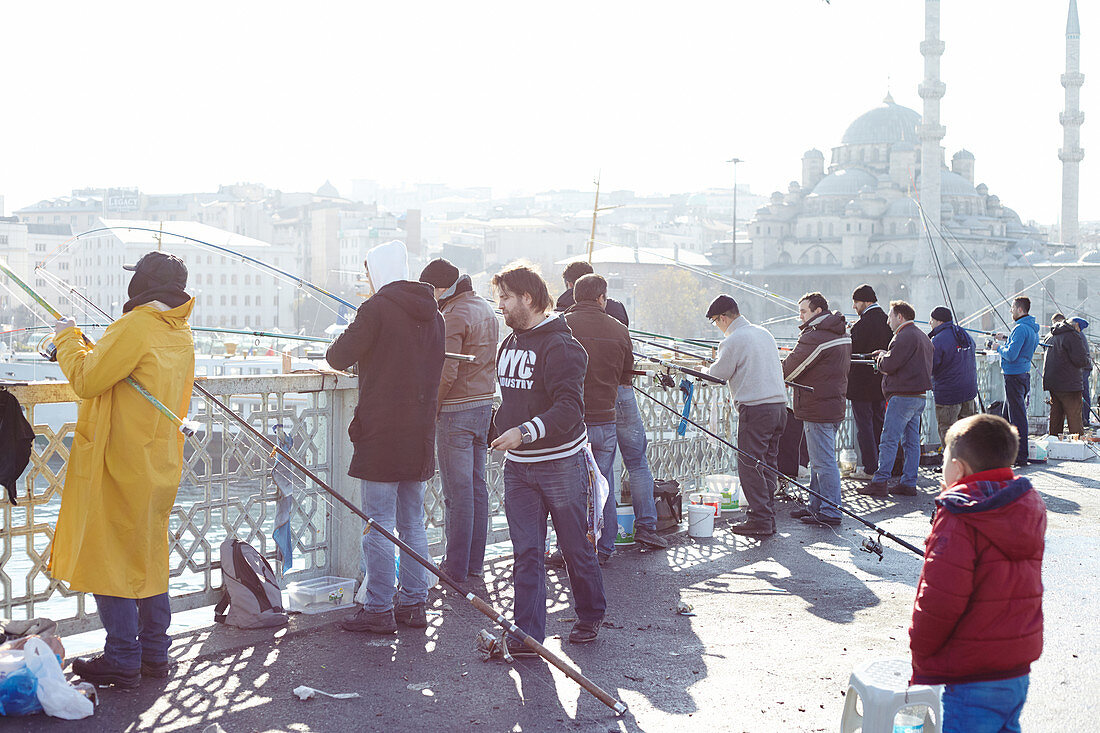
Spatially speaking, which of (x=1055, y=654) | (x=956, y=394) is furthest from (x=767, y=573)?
(x=956, y=394)

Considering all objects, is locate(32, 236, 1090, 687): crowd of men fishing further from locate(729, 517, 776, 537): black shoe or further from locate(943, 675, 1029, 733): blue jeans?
locate(943, 675, 1029, 733): blue jeans

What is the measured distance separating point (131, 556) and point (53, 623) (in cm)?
52

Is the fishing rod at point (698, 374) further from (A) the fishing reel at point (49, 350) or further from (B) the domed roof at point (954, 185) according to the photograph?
(B) the domed roof at point (954, 185)

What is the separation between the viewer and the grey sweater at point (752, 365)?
7.02 meters

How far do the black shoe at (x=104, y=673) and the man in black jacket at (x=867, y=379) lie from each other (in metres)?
6.69

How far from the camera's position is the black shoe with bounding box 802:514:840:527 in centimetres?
745

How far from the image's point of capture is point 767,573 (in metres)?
6.11

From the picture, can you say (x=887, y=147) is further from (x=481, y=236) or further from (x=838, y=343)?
(x=838, y=343)

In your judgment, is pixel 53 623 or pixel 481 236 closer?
pixel 53 623

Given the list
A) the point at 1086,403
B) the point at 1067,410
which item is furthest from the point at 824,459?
the point at 1086,403

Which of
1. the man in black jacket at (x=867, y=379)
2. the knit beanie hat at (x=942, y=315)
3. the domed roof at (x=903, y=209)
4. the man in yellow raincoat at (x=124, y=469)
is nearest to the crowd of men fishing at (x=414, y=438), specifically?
the man in yellow raincoat at (x=124, y=469)

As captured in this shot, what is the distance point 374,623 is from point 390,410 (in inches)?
34.7

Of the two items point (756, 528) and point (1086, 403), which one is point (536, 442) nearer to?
point (756, 528)

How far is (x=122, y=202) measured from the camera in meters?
114
